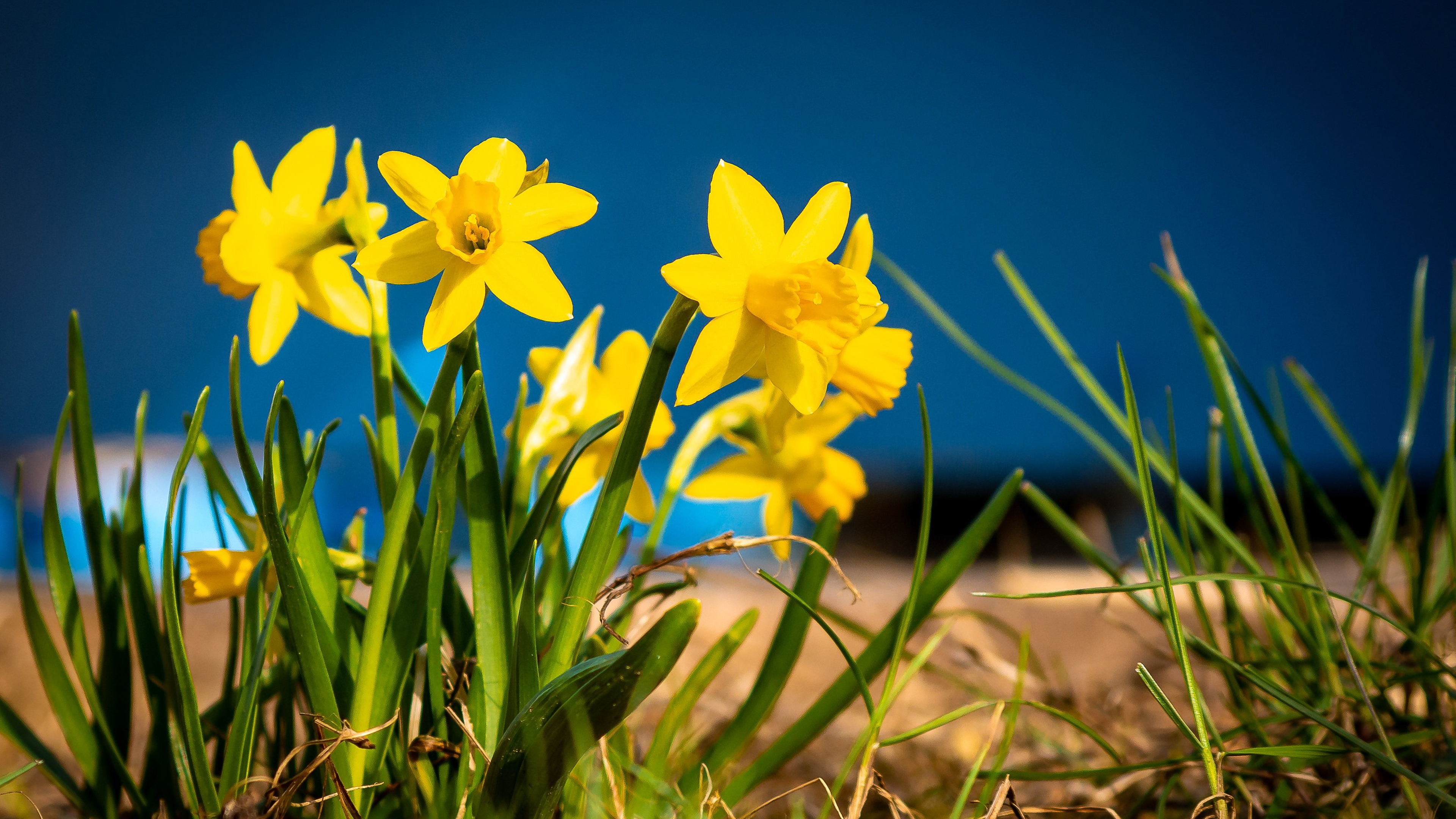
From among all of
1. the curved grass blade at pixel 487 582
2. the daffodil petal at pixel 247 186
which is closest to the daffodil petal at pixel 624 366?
the curved grass blade at pixel 487 582

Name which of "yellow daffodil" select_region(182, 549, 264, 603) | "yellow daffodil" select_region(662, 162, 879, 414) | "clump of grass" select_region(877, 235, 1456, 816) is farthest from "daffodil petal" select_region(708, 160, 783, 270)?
"yellow daffodil" select_region(182, 549, 264, 603)

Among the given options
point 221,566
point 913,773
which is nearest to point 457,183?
point 221,566

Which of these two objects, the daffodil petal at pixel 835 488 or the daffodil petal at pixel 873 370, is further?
the daffodil petal at pixel 835 488

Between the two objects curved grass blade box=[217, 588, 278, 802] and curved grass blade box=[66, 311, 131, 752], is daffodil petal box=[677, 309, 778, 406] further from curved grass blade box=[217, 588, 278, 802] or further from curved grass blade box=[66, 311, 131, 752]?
curved grass blade box=[66, 311, 131, 752]

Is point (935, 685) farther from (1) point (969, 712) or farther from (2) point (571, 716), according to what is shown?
(2) point (571, 716)

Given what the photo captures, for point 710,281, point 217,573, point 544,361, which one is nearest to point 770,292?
point 710,281

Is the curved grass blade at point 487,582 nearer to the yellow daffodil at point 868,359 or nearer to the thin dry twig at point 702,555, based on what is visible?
the thin dry twig at point 702,555

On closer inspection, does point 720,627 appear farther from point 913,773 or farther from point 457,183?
point 457,183
